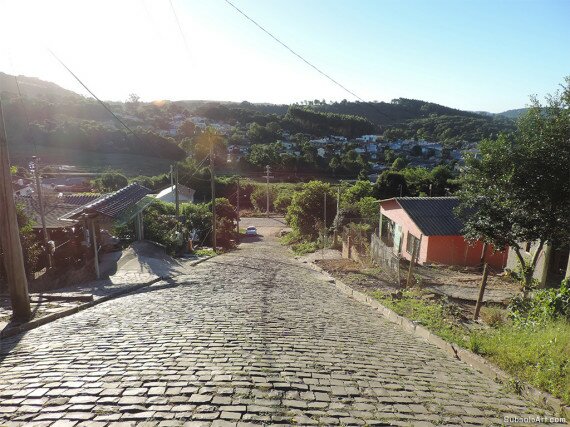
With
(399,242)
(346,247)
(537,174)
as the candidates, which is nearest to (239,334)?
(537,174)

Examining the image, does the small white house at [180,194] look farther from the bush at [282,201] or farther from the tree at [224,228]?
the bush at [282,201]

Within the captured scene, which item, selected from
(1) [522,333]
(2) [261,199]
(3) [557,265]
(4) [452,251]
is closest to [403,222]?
(4) [452,251]

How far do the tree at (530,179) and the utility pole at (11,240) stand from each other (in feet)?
39.1

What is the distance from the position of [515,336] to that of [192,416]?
19.6 feet

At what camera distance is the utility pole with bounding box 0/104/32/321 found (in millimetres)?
7227

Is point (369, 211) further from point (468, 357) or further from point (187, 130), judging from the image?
point (187, 130)

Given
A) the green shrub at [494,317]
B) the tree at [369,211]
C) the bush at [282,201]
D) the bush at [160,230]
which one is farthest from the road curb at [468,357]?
the bush at [282,201]

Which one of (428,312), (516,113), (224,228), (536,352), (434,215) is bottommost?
(224,228)

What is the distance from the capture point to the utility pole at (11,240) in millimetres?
7227

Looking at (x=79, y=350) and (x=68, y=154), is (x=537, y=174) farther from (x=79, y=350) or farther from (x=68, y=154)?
(x=68, y=154)

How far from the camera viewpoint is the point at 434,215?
19922 mm

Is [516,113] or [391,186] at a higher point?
[516,113]

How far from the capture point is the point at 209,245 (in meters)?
29.3

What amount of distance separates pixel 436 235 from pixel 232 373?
15.9m
